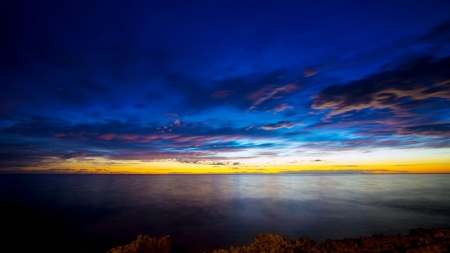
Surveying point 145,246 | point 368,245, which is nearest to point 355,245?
point 368,245

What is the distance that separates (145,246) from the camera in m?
12.0

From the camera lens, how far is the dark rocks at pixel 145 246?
36.3ft

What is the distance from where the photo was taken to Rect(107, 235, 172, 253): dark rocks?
36.3 ft

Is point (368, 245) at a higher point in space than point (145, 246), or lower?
higher

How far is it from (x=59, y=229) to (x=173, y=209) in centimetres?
1460

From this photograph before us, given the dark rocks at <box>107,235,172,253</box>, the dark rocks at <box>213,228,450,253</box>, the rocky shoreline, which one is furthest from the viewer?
the dark rocks at <box>107,235,172,253</box>

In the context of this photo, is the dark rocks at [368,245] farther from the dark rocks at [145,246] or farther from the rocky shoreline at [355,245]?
the dark rocks at [145,246]

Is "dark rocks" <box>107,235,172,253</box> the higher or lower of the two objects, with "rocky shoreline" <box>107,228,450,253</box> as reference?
lower

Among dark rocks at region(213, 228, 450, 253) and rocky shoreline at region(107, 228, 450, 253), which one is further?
rocky shoreline at region(107, 228, 450, 253)

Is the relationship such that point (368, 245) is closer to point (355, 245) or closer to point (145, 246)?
point (355, 245)

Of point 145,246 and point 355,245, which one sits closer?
point 355,245

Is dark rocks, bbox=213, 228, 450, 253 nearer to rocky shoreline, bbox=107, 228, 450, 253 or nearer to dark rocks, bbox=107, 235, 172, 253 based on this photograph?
rocky shoreline, bbox=107, 228, 450, 253

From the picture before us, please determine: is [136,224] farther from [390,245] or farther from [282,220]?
[390,245]

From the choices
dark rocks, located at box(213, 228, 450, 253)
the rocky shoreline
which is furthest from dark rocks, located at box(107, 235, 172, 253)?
dark rocks, located at box(213, 228, 450, 253)
